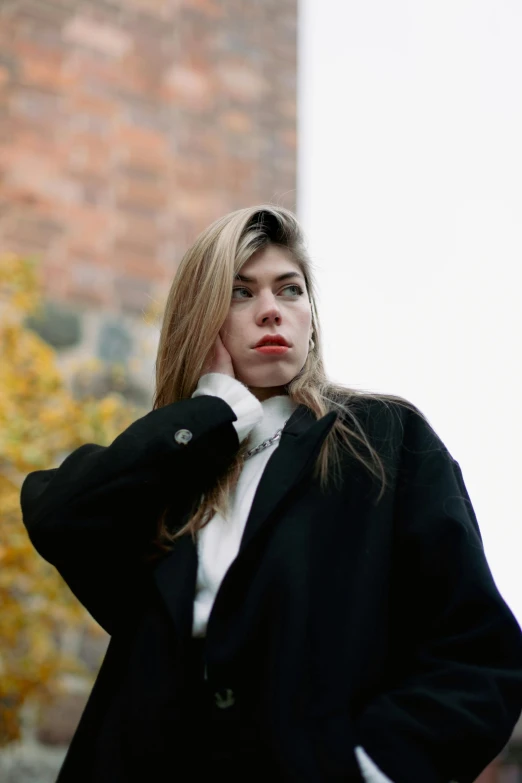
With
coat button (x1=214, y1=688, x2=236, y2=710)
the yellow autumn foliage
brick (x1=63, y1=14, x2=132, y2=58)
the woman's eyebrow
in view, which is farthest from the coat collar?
brick (x1=63, y1=14, x2=132, y2=58)

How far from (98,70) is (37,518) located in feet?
7.71

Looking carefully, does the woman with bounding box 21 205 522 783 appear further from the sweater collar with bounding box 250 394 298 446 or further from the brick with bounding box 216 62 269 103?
the brick with bounding box 216 62 269 103

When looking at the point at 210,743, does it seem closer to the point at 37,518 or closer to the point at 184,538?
the point at 184,538

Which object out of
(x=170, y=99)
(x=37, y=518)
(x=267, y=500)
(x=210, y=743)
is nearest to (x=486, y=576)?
(x=267, y=500)

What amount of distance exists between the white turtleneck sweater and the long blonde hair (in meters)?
0.02

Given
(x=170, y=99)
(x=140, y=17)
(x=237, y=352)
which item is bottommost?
(x=237, y=352)

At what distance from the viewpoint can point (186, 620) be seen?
134 centimetres

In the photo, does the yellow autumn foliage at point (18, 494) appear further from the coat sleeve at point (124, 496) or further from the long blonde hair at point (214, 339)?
the coat sleeve at point (124, 496)

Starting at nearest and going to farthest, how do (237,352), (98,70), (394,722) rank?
(394,722)
(237,352)
(98,70)

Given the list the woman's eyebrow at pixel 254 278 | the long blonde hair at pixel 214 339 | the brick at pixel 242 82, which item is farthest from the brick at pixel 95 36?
the woman's eyebrow at pixel 254 278

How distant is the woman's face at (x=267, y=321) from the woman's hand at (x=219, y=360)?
1 centimetres

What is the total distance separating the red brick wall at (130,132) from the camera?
10.5 feet

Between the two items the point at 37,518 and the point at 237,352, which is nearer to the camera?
the point at 37,518

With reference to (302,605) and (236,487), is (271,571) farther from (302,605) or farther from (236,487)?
(236,487)
